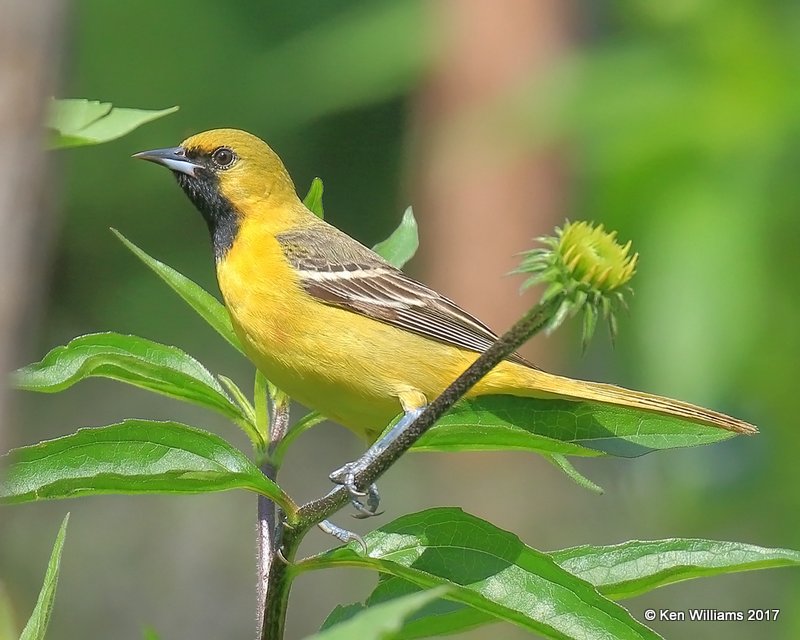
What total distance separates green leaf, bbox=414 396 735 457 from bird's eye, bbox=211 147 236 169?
2.11 meters

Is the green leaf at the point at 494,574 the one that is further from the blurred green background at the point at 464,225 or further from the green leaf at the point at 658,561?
the blurred green background at the point at 464,225

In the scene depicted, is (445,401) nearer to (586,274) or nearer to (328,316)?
(586,274)

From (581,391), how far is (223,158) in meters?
1.73

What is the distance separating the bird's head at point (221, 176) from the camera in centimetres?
415

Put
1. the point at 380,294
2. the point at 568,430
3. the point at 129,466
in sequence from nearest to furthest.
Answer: the point at 129,466
the point at 568,430
the point at 380,294

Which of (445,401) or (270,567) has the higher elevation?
(445,401)

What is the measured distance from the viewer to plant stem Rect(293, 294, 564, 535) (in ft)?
5.54

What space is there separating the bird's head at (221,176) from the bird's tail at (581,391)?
4.16 ft

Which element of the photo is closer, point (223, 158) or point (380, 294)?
point (380, 294)

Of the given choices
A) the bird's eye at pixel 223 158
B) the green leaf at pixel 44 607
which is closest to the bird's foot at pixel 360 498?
the green leaf at pixel 44 607

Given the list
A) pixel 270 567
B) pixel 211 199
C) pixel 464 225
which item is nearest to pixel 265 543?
pixel 270 567

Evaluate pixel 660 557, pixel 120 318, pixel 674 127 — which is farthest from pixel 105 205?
pixel 660 557

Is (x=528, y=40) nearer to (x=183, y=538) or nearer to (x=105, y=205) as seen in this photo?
(x=105, y=205)

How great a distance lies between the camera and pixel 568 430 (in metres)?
2.24
